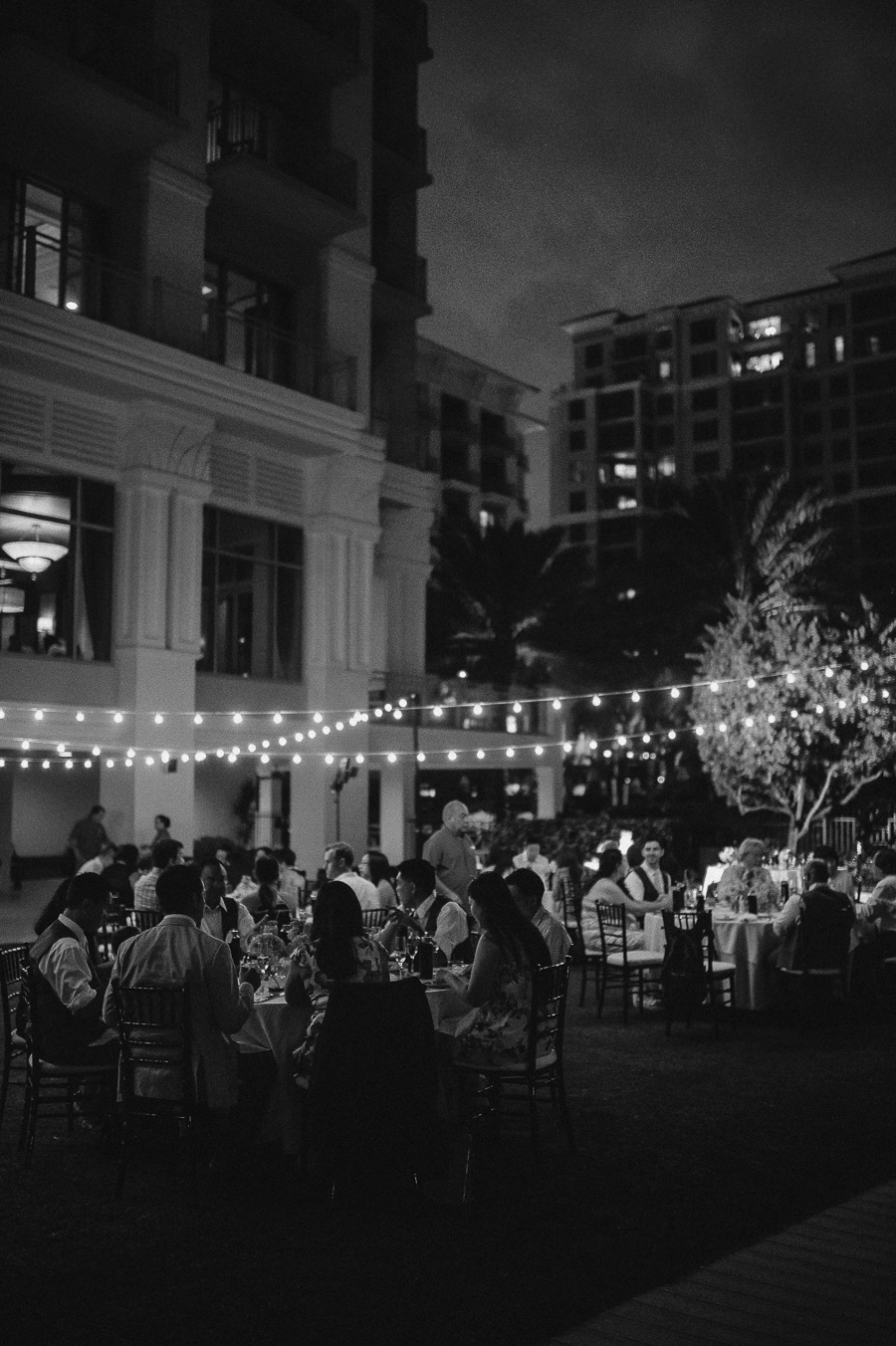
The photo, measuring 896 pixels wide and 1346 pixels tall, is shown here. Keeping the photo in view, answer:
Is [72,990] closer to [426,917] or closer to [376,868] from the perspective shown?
[426,917]

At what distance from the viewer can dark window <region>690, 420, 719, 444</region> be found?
84625mm

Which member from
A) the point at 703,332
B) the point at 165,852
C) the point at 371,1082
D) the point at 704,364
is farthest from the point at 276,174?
the point at 703,332

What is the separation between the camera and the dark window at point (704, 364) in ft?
277

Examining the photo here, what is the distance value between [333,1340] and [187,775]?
44.3 ft

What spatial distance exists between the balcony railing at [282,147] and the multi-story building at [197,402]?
42mm

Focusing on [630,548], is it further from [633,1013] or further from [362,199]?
[633,1013]

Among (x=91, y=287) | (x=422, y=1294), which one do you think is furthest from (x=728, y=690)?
(x=422, y=1294)

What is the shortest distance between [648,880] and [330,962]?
21.8ft

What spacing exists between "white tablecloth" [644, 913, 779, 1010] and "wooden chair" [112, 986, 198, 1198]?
19.7 ft

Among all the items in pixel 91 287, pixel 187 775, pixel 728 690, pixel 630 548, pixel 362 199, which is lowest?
pixel 187 775

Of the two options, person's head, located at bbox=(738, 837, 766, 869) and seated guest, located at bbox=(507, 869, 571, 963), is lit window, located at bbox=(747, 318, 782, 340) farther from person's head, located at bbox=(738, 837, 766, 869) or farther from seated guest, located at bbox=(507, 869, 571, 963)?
seated guest, located at bbox=(507, 869, 571, 963)

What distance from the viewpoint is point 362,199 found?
68.8ft

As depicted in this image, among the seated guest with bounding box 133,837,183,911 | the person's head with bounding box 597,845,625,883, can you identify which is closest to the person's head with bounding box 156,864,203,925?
the seated guest with bounding box 133,837,183,911

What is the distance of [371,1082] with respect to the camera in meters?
5.71
